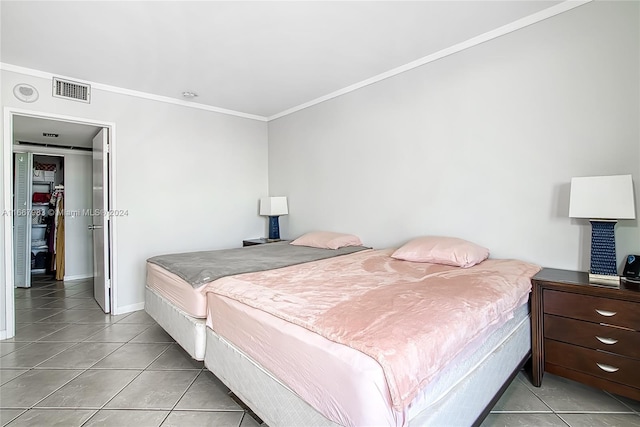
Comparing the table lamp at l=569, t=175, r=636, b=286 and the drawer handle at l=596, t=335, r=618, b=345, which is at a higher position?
the table lamp at l=569, t=175, r=636, b=286

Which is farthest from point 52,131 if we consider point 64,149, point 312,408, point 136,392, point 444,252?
point 444,252

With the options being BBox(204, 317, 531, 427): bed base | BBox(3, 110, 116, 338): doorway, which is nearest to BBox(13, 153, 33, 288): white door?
BBox(3, 110, 116, 338): doorway

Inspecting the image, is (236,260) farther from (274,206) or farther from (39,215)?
(39,215)

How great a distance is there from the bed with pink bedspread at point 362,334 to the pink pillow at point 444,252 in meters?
0.16

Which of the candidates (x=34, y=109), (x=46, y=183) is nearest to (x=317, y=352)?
(x=34, y=109)

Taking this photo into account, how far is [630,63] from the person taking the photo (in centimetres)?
196

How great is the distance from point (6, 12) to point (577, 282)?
4184 millimetres

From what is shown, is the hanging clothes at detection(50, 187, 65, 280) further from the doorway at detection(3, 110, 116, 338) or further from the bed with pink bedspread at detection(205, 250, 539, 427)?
the bed with pink bedspread at detection(205, 250, 539, 427)

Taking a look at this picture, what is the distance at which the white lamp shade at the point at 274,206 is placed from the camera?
4.38 meters

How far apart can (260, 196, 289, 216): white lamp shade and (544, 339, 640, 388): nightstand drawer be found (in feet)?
10.8

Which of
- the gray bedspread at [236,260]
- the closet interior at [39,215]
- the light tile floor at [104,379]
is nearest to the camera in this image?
the light tile floor at [104,379]

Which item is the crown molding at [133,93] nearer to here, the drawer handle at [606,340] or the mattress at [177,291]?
the mattress at [177,291]

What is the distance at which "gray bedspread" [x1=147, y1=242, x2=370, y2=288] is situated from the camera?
2156mm

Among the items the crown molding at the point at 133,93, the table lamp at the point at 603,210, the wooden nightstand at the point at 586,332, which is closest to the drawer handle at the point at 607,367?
the wooden nightstand at the point at 586,332
